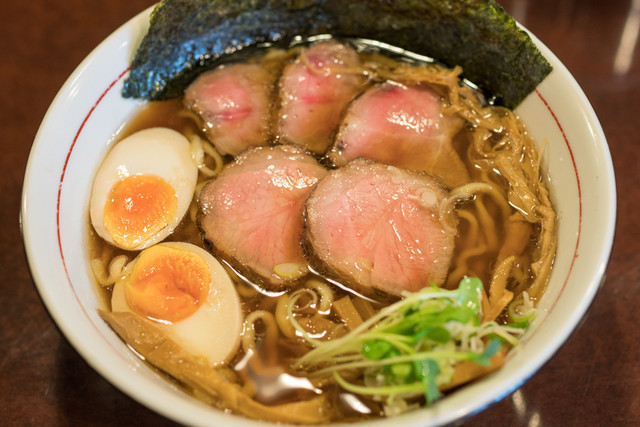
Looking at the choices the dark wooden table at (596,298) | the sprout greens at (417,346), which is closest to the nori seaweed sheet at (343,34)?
the dark wooden table at (596,298)

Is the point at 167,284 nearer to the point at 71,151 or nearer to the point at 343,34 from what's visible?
the point at 71,151

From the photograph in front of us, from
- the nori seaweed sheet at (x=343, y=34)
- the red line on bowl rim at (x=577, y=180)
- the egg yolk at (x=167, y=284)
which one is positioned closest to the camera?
the red line on bowl rim at (x=577, y=180)

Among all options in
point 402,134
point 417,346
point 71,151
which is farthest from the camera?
point 402,134

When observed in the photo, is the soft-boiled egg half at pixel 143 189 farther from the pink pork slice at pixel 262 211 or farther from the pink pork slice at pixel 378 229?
the pink pork slice at pixel 378 229

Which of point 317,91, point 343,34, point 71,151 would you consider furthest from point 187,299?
point 343,34

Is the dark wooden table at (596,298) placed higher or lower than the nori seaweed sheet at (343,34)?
lower
